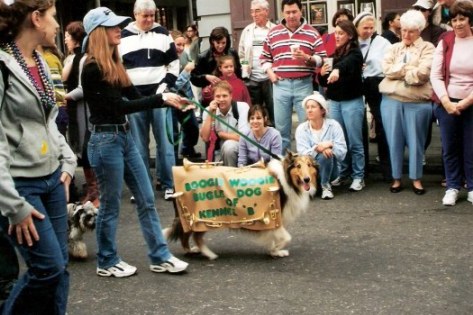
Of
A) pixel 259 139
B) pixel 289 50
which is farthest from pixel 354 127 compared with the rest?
pixel 259 139

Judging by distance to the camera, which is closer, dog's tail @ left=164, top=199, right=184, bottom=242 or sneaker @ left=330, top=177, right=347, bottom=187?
dog's tail @ left=164, top=199, right=184, bottom=242

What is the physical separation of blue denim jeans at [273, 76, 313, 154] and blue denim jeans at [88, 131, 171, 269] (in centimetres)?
321

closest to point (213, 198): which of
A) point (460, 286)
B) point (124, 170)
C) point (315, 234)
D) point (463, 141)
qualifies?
point (124, 170)

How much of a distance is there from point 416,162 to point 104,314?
4.25m

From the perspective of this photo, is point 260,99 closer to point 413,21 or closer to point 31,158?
point 413,21

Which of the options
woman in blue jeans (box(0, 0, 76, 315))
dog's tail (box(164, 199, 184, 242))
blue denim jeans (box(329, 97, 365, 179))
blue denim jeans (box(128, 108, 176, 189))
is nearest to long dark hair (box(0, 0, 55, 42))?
woman in blue jeans (box(0, 0, 76, 315))

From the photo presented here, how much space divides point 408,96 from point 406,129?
39cm

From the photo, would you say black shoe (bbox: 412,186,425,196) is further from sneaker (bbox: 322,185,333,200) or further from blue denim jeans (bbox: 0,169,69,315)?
blue denim jeans (bbox: 0,169,69,315)

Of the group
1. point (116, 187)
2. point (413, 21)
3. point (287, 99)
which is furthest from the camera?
point (287, 99)

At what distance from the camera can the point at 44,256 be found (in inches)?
132

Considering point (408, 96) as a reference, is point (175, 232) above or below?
below

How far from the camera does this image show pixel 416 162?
25.1 ft

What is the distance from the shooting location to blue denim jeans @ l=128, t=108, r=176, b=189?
7781 millimetres

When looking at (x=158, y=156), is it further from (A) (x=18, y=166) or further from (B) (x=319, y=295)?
(A) (x=18, y=166)
